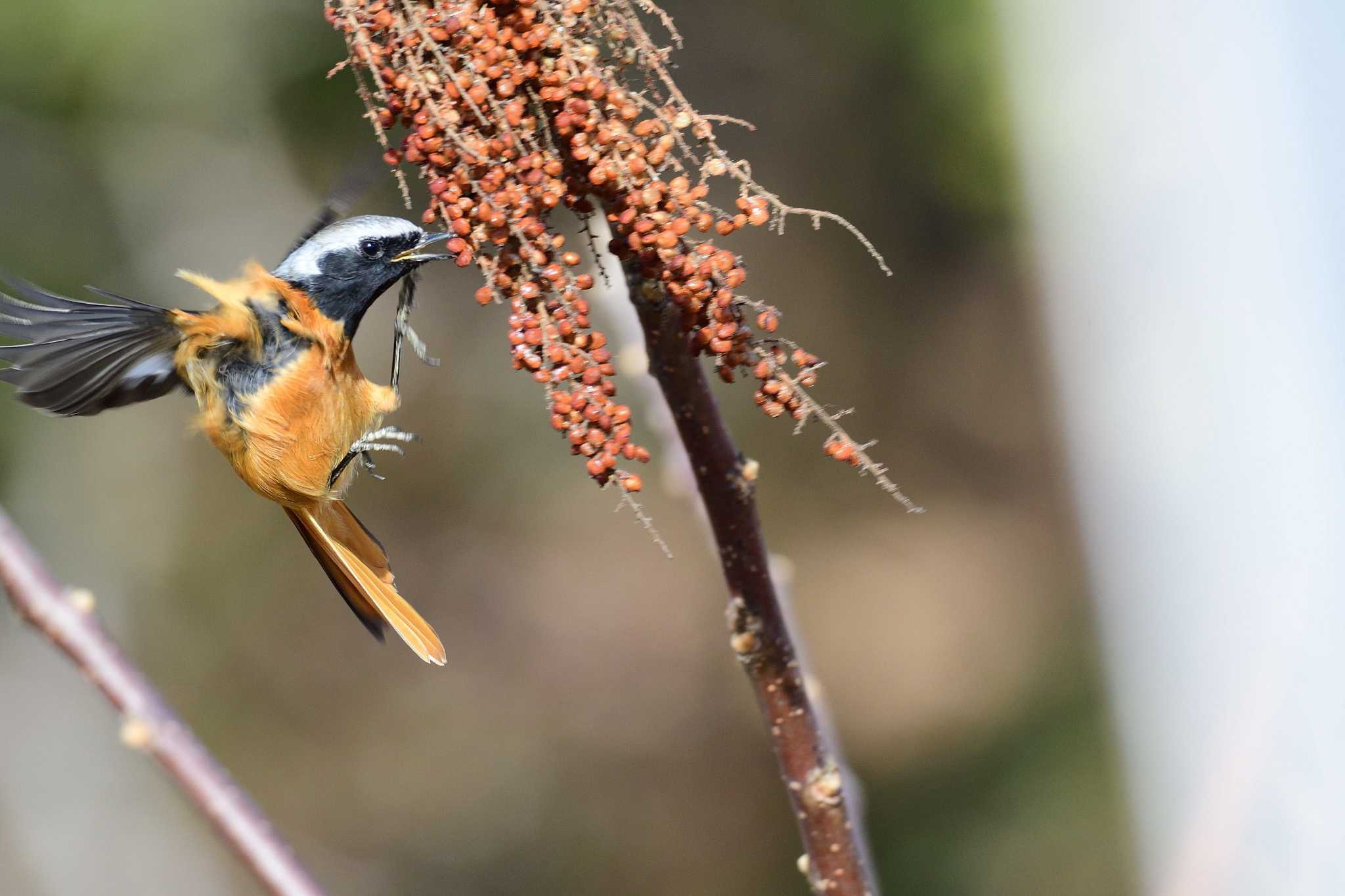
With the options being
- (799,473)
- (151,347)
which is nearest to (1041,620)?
(799,473)

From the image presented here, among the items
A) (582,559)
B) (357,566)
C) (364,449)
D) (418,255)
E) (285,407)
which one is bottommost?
(582,559)

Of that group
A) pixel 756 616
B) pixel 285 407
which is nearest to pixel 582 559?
pixel 285 407

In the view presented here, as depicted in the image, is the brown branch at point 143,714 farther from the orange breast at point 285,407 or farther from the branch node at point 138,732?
the orange breast at point 285,407

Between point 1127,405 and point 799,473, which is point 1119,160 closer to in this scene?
point 1127,405

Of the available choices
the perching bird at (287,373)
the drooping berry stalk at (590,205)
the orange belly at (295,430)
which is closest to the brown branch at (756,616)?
the drooping berry stalk at (590,205)

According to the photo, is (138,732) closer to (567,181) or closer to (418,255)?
(567,181)

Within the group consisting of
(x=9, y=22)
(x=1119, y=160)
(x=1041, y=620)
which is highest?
(x=9, y=22)

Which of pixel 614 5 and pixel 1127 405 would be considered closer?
pixel 614 5
